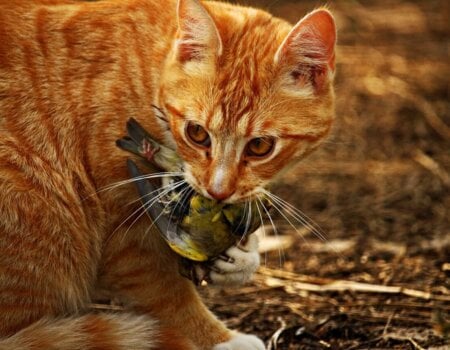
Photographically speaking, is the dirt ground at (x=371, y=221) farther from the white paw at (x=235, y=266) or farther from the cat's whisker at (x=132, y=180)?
the cat's whisker at (x=132, y=180)

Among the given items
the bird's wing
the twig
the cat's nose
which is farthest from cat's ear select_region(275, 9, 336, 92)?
the twig

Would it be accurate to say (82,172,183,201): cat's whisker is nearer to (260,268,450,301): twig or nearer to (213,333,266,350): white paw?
(213,333,266,350): white paw

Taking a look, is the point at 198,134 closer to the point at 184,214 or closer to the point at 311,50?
the point at 184,214

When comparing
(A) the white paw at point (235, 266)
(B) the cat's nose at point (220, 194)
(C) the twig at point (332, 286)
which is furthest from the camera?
(C) the twig at point (332, 286)

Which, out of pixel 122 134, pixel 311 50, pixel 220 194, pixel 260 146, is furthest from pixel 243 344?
pixel 311 50

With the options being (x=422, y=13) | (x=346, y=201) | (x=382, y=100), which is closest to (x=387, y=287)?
(x=346, y=201)

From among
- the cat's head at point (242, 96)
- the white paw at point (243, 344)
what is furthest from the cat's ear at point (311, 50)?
the white paw at point (243, 344)

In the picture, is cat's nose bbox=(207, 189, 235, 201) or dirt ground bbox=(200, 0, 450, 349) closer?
cat's nose bbox=(207, 189, 235, 201)
